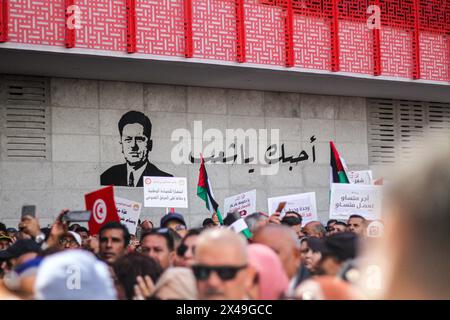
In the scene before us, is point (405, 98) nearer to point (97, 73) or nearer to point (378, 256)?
point (97, 73)

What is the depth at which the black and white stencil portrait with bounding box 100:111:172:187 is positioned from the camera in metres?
20.7

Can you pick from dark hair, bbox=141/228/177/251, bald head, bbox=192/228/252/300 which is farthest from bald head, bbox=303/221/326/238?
bald head, bbox=192/228/252/300

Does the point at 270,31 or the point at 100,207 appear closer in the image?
the point at 100,207

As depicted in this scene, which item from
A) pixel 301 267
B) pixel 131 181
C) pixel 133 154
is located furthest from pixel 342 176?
pixel 301 267

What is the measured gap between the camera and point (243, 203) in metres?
16.0

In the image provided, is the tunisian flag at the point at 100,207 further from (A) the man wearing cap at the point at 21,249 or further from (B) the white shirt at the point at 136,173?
(B) the white shirt at the point at 136,173

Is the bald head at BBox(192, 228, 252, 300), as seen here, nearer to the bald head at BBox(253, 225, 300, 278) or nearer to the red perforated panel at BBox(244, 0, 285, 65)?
the bald head at BBox(253, 225, 300, 278)

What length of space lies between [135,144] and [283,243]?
1595 cm

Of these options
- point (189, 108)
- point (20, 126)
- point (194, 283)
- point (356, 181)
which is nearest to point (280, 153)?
point (189, 108)

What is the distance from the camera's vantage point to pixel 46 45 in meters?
17.3

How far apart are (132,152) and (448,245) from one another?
1764 cm

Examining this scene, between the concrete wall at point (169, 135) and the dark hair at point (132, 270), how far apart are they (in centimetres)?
1318

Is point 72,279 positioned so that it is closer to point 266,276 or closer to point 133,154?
point 266,276

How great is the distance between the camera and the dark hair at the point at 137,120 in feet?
68.7
